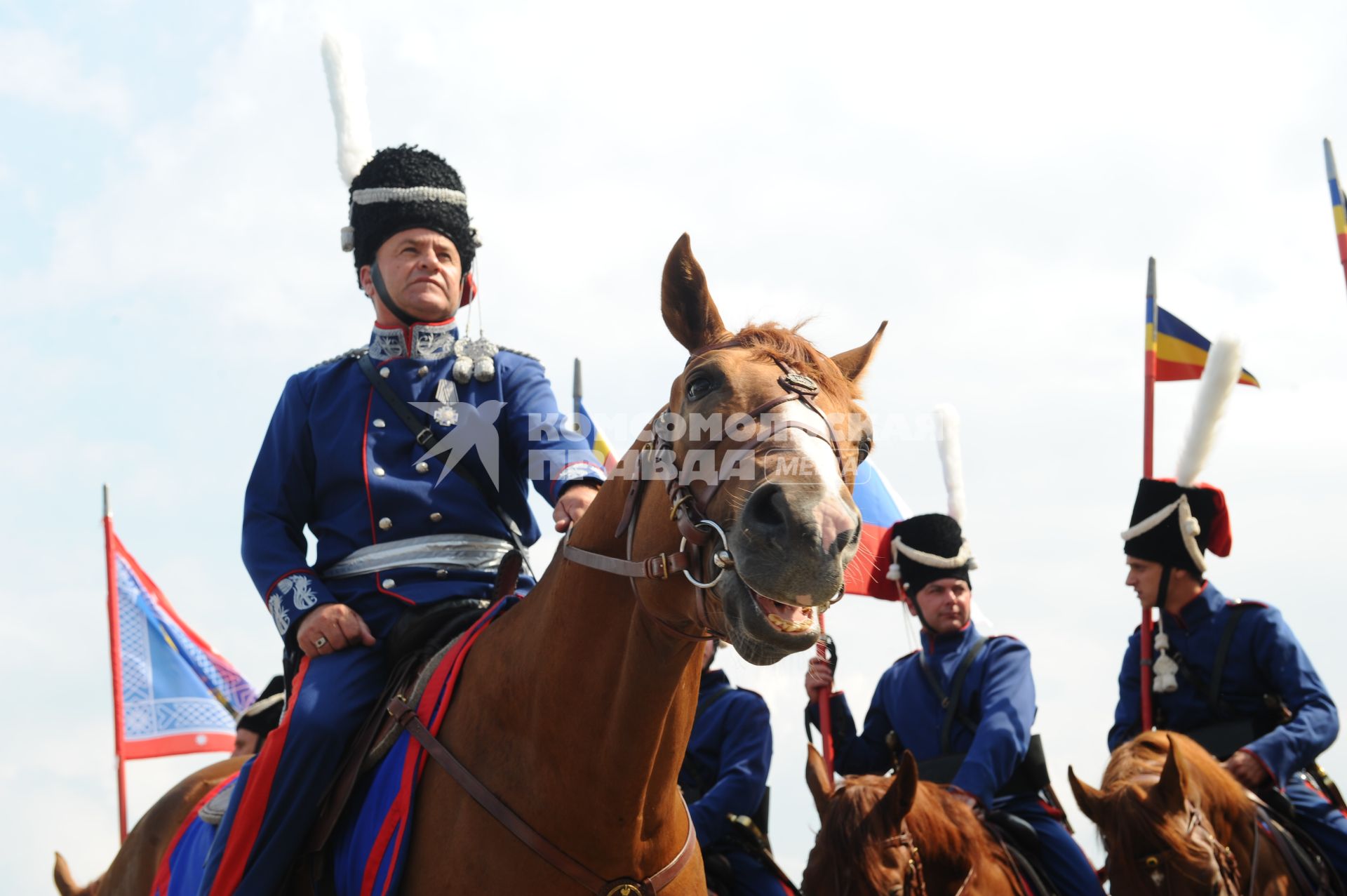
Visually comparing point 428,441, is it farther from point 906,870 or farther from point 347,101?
point 906,870

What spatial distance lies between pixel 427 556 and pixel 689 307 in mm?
1448

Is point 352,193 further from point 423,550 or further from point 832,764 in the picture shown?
point 832,764

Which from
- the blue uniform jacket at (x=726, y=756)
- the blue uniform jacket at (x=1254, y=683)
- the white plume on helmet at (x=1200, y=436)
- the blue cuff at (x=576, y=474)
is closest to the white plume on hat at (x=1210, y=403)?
the white plume on helmet at (x=1200, y=436)

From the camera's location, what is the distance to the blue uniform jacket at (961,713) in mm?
7875

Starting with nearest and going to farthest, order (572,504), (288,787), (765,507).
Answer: (765,507), (288,787), (572,504)

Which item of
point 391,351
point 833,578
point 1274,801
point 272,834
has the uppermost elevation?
point 391,351

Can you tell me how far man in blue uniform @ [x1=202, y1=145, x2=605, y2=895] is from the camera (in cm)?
429

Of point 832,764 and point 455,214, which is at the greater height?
point 455,214

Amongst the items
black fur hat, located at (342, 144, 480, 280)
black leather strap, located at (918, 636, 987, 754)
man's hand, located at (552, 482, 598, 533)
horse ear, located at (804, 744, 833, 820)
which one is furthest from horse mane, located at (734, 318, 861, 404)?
black leather strap, located at (918, 636, 987, 754)

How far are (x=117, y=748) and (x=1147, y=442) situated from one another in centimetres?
1051

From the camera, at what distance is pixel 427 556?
15.6ft

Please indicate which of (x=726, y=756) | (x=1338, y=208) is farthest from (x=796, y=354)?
(x=1338, y=208)

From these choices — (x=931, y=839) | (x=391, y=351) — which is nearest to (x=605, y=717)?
(x=391, y=351)

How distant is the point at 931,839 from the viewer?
22.3 feet
